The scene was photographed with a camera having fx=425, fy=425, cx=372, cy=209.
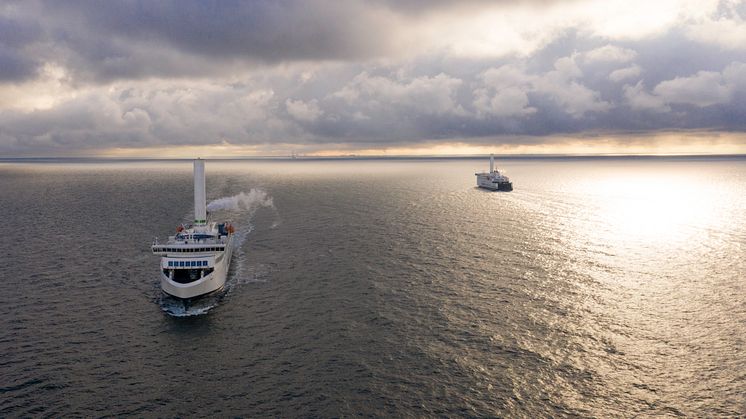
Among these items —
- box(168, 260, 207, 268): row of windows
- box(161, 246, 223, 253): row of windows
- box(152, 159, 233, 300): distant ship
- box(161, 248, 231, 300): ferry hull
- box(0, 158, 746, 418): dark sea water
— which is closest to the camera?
box(0, 158, 746, 418): dark sea water

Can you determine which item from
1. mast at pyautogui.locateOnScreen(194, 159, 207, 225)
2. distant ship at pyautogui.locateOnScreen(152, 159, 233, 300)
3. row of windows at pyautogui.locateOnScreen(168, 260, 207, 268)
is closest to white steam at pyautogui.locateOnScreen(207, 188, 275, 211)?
mast at pyautogui.locateOnScreen(194, 159, 207, 225)

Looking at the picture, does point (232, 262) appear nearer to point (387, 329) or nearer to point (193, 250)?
point (193, 250)

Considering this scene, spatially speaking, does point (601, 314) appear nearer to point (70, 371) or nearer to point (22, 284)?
point (70, 371)

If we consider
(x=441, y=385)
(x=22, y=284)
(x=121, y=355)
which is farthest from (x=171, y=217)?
(x=441, y=385)

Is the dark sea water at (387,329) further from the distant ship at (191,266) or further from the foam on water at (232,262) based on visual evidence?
the distant ship at (191,266)

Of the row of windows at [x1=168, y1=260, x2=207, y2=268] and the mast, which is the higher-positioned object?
the mast

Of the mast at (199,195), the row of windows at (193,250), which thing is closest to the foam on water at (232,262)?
the row of windows at (193,250)

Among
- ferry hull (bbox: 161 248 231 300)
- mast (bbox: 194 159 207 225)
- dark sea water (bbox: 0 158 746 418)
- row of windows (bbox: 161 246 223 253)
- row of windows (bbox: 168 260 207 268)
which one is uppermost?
mast (bbox: 194 159 207 225)

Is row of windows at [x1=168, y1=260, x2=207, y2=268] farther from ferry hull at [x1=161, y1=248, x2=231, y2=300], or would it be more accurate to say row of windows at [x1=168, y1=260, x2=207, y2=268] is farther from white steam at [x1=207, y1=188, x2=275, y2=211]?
white steam at [x1=207, y1=188, x2=275, y2=211]
